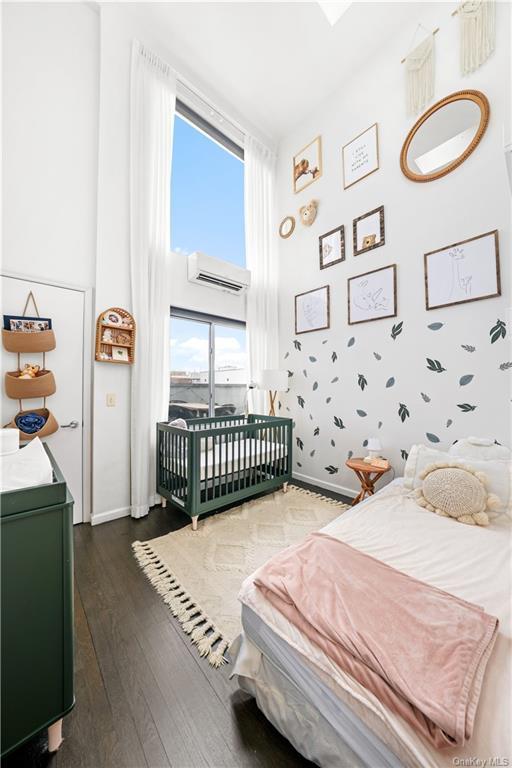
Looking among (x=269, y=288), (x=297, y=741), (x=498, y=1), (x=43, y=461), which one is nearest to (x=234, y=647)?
(x=297, y=741)

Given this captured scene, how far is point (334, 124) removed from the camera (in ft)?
10.6

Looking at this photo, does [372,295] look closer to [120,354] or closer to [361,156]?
[361,156]

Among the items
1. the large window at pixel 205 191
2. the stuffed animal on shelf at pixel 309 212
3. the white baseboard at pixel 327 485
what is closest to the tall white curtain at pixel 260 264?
the large window at pixel 205 191

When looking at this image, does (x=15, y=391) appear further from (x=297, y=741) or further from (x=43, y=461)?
(x=297, y=741)

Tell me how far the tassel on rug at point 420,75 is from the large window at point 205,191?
6.49ft

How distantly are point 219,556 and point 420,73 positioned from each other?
14.4ft

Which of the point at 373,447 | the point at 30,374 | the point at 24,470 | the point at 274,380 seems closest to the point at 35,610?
the point at 24,470

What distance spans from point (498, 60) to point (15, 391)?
4.31 metres

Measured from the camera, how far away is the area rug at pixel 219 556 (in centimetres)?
142

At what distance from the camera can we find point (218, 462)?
8.14 feet

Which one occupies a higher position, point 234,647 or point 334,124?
point 334,124

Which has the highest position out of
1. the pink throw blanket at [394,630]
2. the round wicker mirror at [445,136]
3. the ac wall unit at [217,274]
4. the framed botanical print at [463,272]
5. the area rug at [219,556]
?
the round wicker mirror at [445,136]

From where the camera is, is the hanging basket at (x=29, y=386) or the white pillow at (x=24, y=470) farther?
the hanging basket at (x=29, y=386)

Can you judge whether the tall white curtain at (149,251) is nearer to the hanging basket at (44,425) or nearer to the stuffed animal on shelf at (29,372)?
the hanging basket at (44,425)
